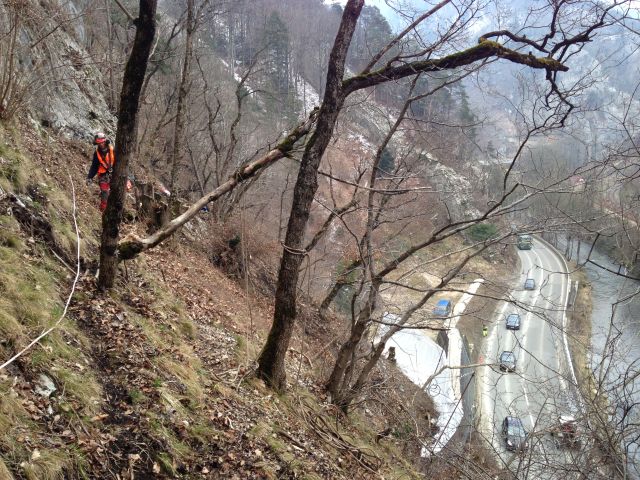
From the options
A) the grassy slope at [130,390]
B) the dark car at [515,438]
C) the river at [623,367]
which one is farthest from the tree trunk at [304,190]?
the dark car at [515,438]

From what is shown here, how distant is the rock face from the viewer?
327 inches

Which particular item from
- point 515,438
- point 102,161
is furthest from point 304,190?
point 515,438

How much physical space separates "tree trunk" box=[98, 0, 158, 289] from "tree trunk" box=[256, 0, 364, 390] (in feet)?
6.22

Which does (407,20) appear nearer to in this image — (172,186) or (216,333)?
(216,333)

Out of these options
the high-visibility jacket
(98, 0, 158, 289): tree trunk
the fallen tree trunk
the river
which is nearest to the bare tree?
the fallen tree trunk

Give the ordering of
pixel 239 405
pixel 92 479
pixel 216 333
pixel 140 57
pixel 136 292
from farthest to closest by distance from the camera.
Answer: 1. pixel 216 333
2. pixel 136 292
3. pixel 239 405
4. pixel 140 57
5. pixel 92 479

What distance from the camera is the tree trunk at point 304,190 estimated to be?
5.10 m

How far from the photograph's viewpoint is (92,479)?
135 inches

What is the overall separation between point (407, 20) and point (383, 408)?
336 inches

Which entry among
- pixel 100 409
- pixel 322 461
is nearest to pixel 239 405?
pixel 322 461

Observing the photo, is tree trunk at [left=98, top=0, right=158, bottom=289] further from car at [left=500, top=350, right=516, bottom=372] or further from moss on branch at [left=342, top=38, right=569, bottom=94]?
car at [left=500, top=350, right=516, bottom=372]

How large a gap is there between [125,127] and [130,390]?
2741mm

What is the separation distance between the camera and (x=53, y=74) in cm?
1095

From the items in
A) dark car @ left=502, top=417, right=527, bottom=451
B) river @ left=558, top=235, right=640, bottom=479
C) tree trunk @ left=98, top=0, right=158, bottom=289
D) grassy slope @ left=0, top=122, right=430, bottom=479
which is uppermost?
river @ left=558, top=235, right=640, bottom=479
